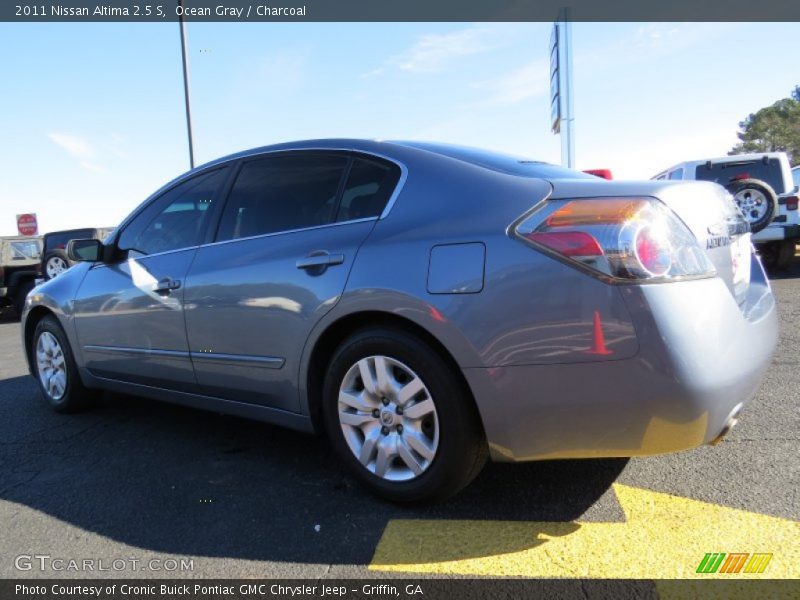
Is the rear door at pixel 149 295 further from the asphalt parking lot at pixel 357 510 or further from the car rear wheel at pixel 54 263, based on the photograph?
the car rear wheel at pixel 54 263

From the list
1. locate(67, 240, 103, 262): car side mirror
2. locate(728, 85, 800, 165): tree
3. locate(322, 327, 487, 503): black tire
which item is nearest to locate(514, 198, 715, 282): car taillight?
locate(322, 327, 487, 503): black tire

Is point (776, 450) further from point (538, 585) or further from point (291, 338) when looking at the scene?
point (291, 338)

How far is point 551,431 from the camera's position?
2.11 m

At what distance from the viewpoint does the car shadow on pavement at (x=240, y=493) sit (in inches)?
90.3

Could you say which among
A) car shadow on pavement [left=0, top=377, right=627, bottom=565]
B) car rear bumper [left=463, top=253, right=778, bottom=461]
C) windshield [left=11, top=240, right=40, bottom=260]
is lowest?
car shadow on pavement [left=0, top=377, right=627, bottom=565]

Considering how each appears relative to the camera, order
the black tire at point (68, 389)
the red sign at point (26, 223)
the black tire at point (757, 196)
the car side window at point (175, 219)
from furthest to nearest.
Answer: the red sign at point (26, 223)
the black tire at point (757, 196)
the black tire at point (68, 389)
the car side window at point (175, 219)

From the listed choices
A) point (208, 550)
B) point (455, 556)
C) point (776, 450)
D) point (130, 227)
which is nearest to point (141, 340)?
point (130, 227)

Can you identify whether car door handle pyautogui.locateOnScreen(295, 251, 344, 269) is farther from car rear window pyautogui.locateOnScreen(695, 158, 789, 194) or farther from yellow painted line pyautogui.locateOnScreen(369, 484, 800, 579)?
car rear window pyautogui.locateOnScreen(695, 158, 789, 194)

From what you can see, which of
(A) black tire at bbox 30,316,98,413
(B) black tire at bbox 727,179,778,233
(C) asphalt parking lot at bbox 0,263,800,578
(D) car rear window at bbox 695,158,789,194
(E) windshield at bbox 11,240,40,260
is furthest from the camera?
(E) windshield at bbox 11,240,40,260

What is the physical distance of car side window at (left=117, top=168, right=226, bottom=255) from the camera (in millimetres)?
3379

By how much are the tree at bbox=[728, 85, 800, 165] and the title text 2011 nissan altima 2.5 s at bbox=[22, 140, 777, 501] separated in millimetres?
56481

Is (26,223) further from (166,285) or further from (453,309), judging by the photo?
(453,309)

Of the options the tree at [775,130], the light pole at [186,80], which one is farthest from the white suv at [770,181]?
the tree at [775,130]

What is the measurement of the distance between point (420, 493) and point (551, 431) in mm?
607
